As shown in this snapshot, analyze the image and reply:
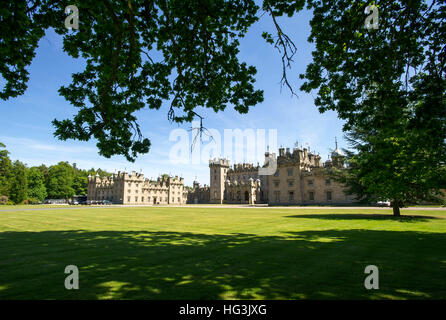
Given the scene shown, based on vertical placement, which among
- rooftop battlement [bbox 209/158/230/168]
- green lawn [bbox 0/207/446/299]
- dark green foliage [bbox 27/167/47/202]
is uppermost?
rooftop battlement [bbox 209/158/230/168]

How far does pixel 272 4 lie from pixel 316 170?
165 ft

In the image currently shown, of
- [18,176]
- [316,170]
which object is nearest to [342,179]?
[316,170]

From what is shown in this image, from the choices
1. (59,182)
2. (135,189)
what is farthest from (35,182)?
(135,189)

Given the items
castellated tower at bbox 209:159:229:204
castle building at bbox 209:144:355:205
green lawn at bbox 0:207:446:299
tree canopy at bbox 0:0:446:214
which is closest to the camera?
green lawn at bbox 0:207:446:299

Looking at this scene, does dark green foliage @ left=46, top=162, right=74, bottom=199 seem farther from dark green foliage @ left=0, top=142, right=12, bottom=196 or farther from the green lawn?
the green lawn

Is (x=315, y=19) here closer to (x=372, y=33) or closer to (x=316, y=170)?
(x=372, y=33)

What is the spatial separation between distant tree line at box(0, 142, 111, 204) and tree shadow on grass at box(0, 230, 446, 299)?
61.3 m

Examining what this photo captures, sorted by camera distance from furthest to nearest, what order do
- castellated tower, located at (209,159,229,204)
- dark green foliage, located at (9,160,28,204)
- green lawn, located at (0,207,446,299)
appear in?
castellated tower, located at (209,159,229,204) < dark green foliage, located at (9,160,28,204) < green lawn, located at (0,207,446,299)

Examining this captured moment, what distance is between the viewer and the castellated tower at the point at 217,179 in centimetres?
8150

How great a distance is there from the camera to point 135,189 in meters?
80.6

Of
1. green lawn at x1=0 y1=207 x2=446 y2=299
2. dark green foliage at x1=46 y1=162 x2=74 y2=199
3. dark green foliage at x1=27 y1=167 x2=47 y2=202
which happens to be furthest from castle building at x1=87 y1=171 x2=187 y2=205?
green lawn at x1=0 y1=207 x2=446 y2=299

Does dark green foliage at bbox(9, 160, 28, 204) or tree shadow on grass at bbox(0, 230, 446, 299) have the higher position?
dark green foliage at bbox(9, 160, 28, 204)

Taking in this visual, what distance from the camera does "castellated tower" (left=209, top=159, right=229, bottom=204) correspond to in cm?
8150
